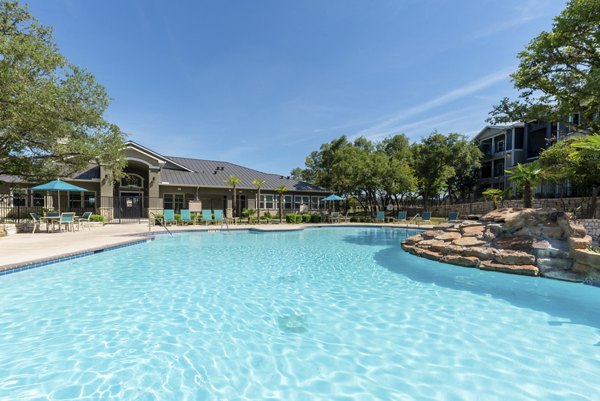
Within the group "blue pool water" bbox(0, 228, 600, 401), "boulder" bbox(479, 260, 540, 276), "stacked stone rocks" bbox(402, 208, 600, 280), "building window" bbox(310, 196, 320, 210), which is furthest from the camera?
"building window" bbox(310, 196, 320, 210)

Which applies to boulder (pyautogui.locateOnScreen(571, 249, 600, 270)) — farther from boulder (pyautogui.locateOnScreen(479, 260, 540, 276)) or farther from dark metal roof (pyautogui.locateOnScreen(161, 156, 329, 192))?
dark metal roof (pyautogui.locateOnScreen(161, 156, 329, 192))

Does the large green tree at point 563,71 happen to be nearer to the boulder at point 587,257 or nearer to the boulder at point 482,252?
the boulder at point 587,257

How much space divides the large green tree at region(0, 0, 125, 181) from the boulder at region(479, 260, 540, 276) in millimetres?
17691

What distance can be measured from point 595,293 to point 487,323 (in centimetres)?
375

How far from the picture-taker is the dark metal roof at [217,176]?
2445 centimetres

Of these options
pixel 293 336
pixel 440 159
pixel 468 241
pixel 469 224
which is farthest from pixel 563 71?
pixel 293 336

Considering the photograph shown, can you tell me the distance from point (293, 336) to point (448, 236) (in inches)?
330

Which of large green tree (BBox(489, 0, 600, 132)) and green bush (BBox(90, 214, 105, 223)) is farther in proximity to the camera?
green bush (BBox(90, 214, 105, 223))

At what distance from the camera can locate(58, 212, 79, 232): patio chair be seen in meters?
14.3

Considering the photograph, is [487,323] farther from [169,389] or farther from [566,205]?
[566,205]

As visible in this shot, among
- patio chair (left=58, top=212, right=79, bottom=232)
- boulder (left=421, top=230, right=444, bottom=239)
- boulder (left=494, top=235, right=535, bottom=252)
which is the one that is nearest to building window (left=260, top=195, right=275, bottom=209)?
patio chair (left=58, top=212, right=79, bottom=232)

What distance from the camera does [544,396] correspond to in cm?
281

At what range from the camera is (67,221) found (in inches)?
569

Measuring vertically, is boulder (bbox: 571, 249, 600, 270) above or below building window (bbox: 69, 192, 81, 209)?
below
